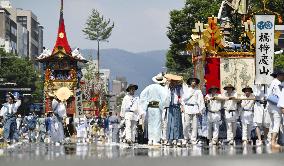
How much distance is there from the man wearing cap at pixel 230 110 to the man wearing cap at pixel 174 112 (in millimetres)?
1865

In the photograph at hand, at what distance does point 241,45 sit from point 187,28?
130ft

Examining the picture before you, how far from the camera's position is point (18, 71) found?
9419 cm

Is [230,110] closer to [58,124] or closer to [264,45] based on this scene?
[264,45]

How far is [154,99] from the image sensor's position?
22078 mm

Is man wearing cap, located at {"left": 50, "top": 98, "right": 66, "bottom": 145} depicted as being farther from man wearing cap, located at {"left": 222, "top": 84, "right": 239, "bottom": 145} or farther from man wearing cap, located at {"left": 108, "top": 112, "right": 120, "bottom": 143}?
man wearing cap, located at {"left": 222, "top": 84, "right": 239, "bottom": 145}

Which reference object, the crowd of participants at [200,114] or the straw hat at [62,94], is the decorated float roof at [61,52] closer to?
the straw hat at [62,94]

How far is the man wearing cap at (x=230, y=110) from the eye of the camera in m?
23.3

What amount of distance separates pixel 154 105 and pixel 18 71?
241 feet

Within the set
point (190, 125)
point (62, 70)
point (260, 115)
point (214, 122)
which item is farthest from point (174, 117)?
point (62, 70)

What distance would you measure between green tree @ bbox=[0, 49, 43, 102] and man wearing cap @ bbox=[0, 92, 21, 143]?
5899 cm

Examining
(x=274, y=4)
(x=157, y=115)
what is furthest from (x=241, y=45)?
(x=274, y=4)

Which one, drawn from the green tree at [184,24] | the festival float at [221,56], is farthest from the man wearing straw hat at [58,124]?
the green tree at [184,24]

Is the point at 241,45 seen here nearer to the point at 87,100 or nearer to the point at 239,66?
the point at 239,66

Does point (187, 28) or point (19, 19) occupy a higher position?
point (19, 19)
